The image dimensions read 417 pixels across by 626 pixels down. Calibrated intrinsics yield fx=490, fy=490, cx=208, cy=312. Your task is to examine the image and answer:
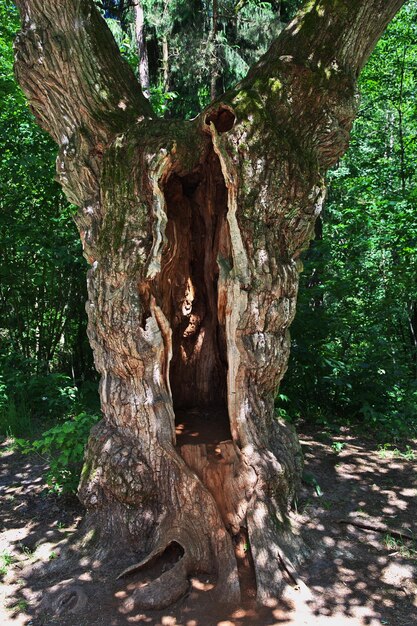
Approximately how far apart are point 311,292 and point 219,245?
2850 mm

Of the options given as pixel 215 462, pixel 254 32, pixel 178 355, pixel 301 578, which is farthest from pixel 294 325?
pixel 254 32

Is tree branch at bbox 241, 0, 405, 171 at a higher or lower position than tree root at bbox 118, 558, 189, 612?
higher

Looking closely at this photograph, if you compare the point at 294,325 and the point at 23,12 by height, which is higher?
the point at 23,12

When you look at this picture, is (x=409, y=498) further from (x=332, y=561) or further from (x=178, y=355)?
(x=178, y=355)

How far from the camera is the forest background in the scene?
640 centimetres

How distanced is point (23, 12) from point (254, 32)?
7.56 metres

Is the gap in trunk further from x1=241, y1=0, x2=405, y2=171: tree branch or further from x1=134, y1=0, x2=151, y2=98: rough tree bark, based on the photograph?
x1=134, y1=0, x2=151, y2=98: rough tree bark

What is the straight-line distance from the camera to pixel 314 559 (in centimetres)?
334

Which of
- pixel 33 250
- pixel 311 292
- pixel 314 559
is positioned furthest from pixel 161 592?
pixel 33 250

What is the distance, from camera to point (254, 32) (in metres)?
10.0

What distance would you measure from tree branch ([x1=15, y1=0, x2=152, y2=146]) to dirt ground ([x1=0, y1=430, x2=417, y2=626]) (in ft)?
9.98

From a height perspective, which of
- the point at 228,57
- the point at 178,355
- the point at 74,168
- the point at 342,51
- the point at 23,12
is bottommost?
the point at 178,355

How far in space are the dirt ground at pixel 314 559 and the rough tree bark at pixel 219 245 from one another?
0.72 ft

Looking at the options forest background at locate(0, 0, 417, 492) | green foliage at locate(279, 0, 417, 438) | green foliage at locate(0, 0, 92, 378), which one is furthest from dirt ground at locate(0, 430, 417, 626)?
green foliage at locate(0, 0, 92, 378)
